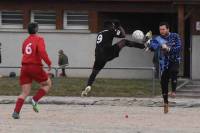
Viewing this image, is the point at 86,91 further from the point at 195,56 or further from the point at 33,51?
the point at 195,56

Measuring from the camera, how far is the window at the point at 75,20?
2917 centimetres

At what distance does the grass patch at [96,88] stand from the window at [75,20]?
6366 millimetres

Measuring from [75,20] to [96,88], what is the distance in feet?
28.5

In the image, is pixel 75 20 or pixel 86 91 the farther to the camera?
pixel 75 20

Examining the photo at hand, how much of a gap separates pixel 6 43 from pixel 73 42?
3.02m

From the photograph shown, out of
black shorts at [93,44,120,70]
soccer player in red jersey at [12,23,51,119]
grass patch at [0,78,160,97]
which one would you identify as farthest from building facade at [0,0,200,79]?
soccer player in red jersey at [12,23,51,119]

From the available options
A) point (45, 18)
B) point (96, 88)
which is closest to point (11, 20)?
point (45, 18)

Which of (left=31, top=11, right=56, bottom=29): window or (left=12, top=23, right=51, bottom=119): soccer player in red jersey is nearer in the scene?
(left=12, top=23, right=51, bottom=119): soccer player in red jersey

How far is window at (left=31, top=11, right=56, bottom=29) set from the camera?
29422mm

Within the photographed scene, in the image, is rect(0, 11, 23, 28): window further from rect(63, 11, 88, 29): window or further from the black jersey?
the black jersey

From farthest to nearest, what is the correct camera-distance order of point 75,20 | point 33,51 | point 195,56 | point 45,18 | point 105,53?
1. point 45,18
2. point 75,20
3. point 195,56
4. point 105,53
5. point 33,51

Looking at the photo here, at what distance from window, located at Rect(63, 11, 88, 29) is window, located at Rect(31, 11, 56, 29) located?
554 millimetres

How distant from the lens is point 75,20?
96.1 feet

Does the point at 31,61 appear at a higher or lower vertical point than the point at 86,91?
higher
